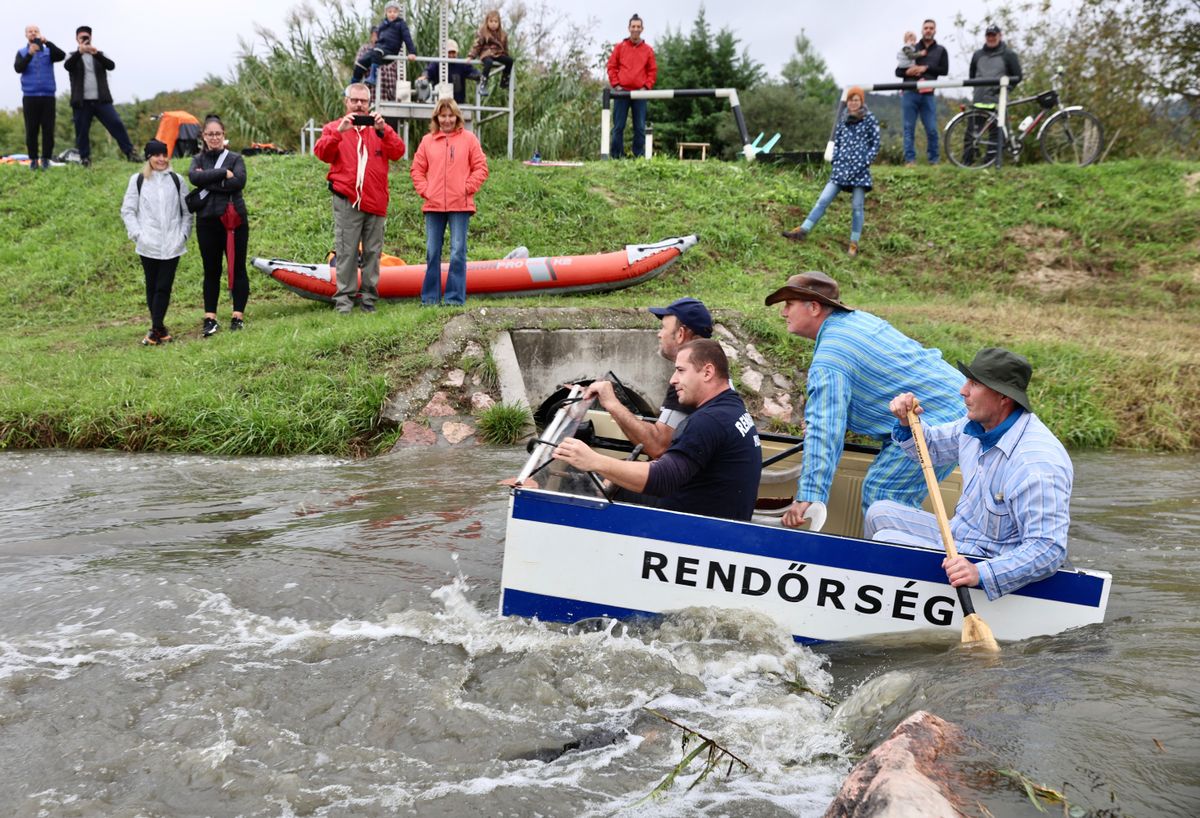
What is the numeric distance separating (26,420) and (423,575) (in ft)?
15.7

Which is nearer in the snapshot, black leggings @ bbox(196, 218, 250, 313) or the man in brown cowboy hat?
the man in brown cowboy hat

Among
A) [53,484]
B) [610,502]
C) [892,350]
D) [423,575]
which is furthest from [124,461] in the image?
[892,350]

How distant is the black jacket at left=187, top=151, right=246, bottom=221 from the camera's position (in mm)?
10836

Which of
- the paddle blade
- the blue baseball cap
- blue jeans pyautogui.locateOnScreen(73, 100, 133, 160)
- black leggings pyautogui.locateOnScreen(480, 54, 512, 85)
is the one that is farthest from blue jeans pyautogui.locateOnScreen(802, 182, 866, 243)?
the paddle blade

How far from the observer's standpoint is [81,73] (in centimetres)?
1559

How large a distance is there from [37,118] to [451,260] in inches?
342

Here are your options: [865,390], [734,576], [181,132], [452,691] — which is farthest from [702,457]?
[181,132]

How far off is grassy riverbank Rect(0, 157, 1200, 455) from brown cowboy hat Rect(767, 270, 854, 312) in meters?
4.75

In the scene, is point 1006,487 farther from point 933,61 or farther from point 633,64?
point 633,64

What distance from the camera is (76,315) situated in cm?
1369

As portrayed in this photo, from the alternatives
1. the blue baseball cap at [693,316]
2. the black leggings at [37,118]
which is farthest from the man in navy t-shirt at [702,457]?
the black leggings at [37,118]

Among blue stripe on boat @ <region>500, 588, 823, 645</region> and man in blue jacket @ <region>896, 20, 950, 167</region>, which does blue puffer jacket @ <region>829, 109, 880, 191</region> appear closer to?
man in blue jacket @ <region>896, 20, 950, 167</region>

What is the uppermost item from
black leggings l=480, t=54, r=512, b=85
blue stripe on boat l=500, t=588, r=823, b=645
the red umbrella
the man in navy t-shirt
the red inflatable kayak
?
black leggings l=480, t=54, r=512, b=85

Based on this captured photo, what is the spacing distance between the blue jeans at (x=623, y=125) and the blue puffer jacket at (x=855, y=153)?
3650mm
